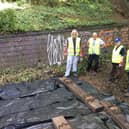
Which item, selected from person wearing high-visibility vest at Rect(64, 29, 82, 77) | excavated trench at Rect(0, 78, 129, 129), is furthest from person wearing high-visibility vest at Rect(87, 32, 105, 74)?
excavated trench at Rect(0, 78, 129, 129)

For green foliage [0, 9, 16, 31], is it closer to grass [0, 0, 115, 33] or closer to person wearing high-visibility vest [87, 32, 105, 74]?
grass [0, 0, 115, 33]

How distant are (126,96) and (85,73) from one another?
2410 millimetres

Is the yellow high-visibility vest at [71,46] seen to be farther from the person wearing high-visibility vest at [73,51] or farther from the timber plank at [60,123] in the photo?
the timber plank at [60,123]

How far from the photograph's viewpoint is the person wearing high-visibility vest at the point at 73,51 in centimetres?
1031

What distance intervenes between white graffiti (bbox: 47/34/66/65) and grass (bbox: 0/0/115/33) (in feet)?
1.44

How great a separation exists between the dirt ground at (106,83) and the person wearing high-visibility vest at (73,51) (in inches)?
18.6

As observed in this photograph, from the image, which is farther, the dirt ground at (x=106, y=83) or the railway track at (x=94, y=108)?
the dirt ground at (x=106, y=83)

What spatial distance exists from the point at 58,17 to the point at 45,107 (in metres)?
6.32

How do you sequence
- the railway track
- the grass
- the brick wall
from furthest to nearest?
the grass → the brick wall → the railway track

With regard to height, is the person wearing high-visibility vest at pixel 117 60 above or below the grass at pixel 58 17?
below

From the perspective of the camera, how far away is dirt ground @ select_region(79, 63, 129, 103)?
897cm

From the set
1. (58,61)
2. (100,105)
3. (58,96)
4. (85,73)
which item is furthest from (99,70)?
(100,105)

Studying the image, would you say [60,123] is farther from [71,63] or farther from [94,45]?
[94,45]

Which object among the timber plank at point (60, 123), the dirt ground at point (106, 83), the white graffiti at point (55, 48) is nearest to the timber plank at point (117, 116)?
the timber plank at point (60, 123)
